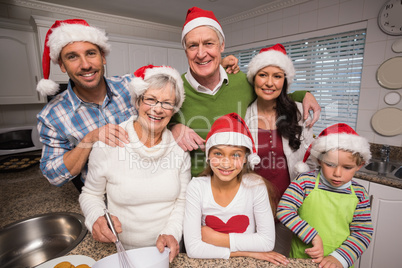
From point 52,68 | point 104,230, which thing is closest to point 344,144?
point 104,230

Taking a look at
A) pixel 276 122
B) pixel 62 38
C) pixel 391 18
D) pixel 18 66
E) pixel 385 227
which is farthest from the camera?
pixel 18 66

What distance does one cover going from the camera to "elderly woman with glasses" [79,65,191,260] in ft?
2.79

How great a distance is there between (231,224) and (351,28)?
7.60 ft

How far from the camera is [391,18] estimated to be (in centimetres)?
190

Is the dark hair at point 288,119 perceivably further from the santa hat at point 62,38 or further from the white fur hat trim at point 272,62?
the santa hat at point 62,38

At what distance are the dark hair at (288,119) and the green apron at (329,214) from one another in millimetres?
267

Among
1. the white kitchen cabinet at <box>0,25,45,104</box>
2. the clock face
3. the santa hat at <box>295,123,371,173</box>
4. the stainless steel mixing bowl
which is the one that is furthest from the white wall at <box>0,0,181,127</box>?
the santa hat at <box>295,123,371,173</box>

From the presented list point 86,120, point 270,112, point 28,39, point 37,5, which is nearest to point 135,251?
point 86,120

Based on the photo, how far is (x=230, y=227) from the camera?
2.92 ft

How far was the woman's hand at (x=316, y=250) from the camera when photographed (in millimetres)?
833

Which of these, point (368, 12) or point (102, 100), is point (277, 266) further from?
point (368, 12)

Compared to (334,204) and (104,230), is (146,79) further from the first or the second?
(334,204)

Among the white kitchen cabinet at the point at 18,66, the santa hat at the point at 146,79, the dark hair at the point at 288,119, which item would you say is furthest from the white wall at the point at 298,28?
the santa hat at the point at 146,79

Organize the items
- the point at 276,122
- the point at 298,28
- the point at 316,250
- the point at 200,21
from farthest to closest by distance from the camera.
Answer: the point at 298,28 → the point at 276,122 → the point at 200,21 → the point at 316,250
